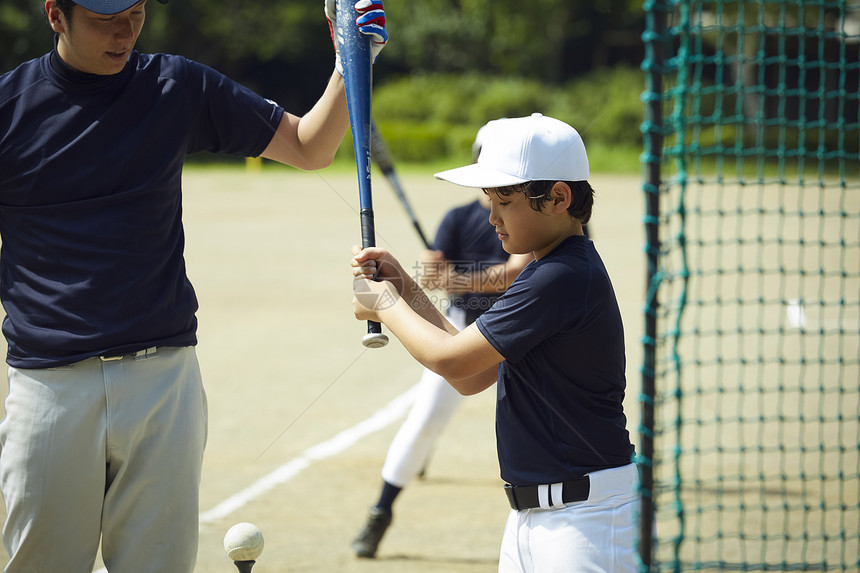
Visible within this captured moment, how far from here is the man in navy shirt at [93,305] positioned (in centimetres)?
265

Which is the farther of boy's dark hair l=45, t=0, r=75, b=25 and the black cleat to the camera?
the black cleat

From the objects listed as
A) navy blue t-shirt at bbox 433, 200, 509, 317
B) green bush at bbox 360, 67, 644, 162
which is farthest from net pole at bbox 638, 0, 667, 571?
green bush at bbox 360, 67, 644, 162

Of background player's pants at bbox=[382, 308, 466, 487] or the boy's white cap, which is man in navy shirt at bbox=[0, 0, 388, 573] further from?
background player's pants at bbox=[382, 308, 466, 487]

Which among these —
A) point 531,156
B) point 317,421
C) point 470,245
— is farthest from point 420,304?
point 317,421

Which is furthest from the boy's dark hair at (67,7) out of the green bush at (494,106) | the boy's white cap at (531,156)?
the green bush at (494,106)

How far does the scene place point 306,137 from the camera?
3.10m

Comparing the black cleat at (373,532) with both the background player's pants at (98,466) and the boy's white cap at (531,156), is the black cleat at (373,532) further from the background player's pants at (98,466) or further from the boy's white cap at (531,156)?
the boy's white cap at (531,156)

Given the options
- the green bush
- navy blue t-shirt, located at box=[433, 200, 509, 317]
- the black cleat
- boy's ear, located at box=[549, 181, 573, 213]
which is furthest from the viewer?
the green bush

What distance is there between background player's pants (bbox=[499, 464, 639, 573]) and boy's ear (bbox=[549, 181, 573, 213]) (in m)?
0.76

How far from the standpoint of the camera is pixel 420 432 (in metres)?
4.78

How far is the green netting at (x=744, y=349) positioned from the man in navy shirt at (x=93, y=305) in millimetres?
1445

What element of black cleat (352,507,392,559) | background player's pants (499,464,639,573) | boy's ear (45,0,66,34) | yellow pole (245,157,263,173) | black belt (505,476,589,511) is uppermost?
yellow pole (245,157,263,173)

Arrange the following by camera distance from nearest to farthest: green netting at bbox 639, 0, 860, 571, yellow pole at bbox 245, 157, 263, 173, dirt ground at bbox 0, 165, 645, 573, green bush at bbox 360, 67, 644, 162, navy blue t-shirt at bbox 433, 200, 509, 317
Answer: green netting at bbox 639, 0, 860, 571 < dirt ground at bbox 0, 165, 645, 573 < navy blue t-shirt at bbox 433, 200, 509, 317 < yellow pole at bbox 245, 157, 263, 173 < green bush at bbox 360, 67, 644, 162

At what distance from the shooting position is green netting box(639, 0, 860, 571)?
2.27m
